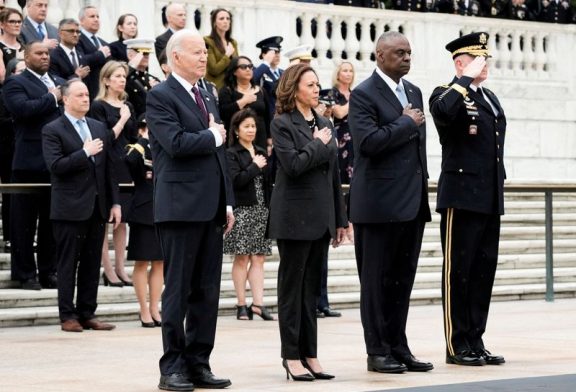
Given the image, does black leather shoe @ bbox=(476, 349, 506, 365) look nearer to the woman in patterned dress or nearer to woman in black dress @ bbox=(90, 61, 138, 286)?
the woman in patterned dress

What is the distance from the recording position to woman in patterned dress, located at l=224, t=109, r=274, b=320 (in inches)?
577

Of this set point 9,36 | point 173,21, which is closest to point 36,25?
point 9,36

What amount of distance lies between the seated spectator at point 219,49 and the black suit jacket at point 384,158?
7056mm

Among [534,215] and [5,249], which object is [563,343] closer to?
[5,249]

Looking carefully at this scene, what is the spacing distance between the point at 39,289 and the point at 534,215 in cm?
724

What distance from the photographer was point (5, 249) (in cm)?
1549

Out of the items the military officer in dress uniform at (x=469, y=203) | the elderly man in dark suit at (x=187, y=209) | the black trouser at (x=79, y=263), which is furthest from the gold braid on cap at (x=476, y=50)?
the black trouser at (x=79, y=263)

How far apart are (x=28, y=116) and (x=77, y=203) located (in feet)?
4.45

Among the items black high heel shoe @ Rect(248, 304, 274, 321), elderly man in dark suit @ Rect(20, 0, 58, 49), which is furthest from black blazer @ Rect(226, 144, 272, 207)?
elderly man in dark suit @ Rect(20, 0, 58, 49)

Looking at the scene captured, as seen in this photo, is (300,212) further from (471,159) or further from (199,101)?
(471,159)

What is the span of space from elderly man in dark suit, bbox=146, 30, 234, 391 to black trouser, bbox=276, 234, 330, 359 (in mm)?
501

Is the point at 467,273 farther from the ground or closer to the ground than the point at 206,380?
farther from the ground

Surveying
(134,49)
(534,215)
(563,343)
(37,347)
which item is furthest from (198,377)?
(534,215)

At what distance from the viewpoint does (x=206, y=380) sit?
9727 millimetres
